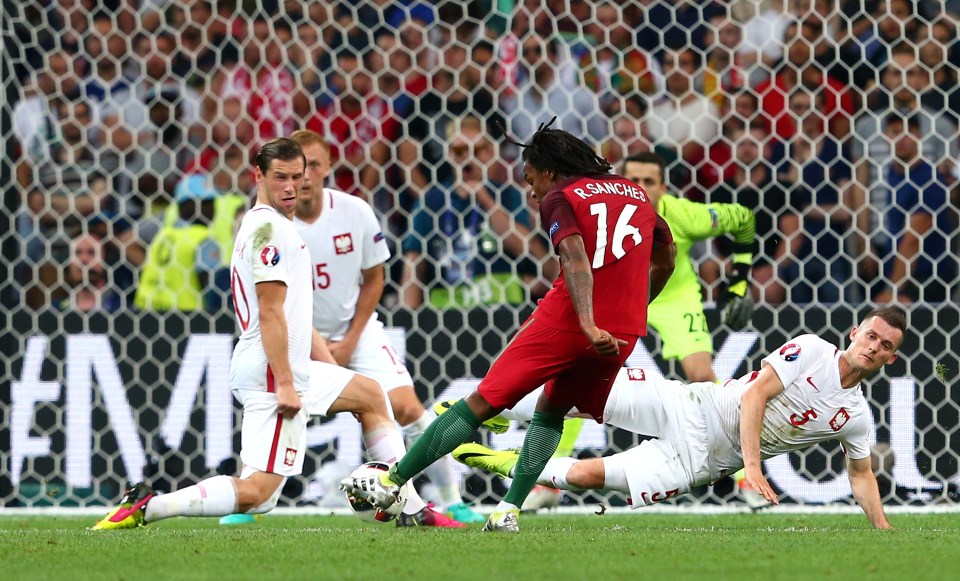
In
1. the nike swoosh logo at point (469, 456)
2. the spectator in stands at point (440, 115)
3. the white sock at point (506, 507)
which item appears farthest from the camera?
the spectator in stands at point (440, 115)

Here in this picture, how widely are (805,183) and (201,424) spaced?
3.55 meters

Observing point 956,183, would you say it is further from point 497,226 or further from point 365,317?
point 365,317

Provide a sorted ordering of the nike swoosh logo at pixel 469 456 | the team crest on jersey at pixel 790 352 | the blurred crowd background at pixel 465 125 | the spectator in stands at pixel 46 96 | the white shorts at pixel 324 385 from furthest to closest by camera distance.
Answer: the spectator in stands at pixel 46 96
the blurred crowd background at pixel 465 125
the nike swoosh logo at pixel 469 456
the team crest on jersey at pixel 790 352
the white shorts at pixel 324 385

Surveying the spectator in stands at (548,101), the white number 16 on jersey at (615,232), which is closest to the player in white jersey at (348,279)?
the white number 16 on jersey at (615,232)

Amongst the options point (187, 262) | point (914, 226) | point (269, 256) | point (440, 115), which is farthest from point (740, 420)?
point (187, 262)

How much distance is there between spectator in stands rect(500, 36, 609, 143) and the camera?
845 cm

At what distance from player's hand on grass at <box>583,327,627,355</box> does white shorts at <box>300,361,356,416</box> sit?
50.5 inches

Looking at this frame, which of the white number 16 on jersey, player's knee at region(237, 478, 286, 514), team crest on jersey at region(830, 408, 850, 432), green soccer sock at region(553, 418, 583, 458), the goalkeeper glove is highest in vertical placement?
the white number 16 on jersey

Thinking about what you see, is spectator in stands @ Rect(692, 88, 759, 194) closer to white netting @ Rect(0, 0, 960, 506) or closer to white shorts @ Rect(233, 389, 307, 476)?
white netting @ Rect(0, 0, 960, 506)

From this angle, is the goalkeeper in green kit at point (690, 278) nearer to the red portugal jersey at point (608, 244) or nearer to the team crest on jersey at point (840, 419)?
the team crest on jersey at point (840, 419)

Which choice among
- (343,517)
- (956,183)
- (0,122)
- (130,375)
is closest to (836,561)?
(343,517)

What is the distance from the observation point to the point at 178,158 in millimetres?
8914

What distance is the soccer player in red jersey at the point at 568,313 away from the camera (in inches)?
204

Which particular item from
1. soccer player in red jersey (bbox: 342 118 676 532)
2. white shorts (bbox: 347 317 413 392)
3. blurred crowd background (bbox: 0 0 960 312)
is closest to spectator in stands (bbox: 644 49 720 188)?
blurred crowd background (bbox: 0 0 960 312)
